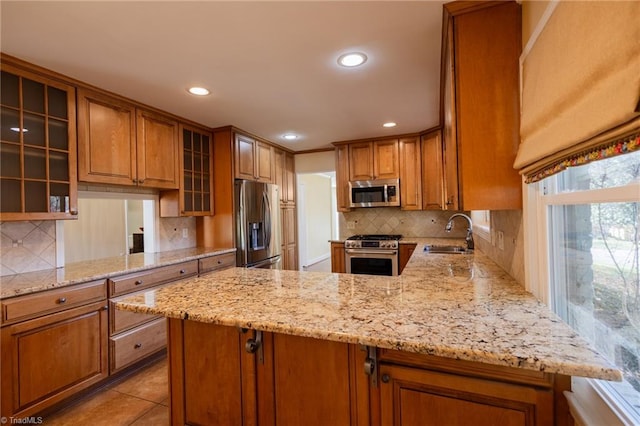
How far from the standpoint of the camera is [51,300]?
1908 mm

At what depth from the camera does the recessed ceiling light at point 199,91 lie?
8.02 feet

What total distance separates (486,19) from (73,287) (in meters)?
2.96

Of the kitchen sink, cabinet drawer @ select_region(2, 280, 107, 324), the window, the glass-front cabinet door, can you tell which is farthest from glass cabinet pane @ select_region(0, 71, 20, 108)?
the kitchen sink

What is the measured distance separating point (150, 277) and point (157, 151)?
4.13 ft

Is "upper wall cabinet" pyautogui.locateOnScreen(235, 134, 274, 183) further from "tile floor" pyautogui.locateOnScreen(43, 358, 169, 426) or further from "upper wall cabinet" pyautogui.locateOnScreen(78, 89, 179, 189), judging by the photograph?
"tile floor" pyautogui.locateOnScreen(43, 358, 169, 426)

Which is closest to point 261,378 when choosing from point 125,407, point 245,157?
point 125,407

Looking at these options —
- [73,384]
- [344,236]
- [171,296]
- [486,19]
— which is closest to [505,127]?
[486,19]

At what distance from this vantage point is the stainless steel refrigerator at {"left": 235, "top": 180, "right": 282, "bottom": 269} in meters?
3.65

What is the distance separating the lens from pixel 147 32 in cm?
167

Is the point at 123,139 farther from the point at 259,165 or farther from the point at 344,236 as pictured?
the point at 344,236

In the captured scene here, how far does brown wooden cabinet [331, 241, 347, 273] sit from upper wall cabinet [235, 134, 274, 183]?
1.39m

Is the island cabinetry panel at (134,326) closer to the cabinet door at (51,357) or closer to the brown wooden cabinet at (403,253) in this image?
the cabinet door at (51,357)

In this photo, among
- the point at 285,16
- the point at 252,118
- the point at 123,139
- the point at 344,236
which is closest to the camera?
the point at 285,16

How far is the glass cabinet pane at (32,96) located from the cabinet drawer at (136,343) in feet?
5.78
